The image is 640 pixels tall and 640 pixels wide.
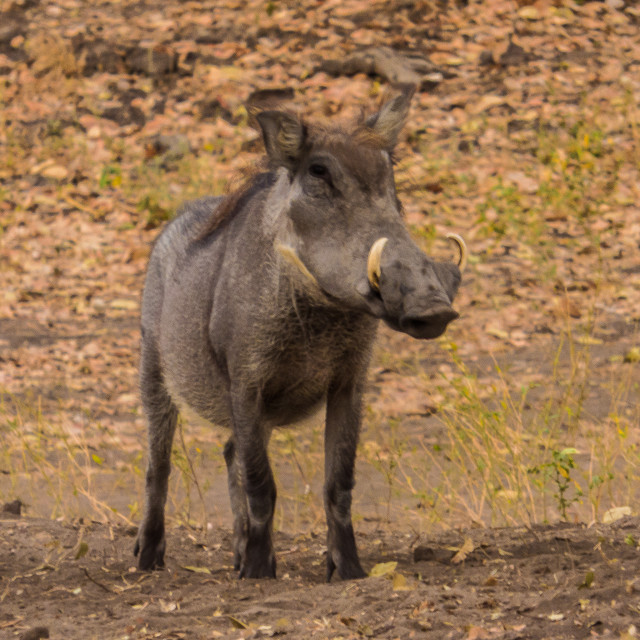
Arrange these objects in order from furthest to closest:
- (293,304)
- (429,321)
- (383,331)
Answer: (383,331)
(293,304)
(429,321)

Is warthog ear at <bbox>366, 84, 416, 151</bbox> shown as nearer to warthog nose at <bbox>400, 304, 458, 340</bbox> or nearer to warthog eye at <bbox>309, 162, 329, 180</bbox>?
warthog eye at <bbox>309, 162, 329, 180</bbox>

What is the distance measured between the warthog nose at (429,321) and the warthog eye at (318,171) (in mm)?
809

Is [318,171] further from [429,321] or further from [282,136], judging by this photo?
[429,321]

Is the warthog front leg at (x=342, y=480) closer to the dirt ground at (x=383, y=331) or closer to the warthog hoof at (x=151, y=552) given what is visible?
the dirt ground at (x=383, y=331)

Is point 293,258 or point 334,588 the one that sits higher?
point 293,258

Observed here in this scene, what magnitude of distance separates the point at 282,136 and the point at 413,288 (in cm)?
96

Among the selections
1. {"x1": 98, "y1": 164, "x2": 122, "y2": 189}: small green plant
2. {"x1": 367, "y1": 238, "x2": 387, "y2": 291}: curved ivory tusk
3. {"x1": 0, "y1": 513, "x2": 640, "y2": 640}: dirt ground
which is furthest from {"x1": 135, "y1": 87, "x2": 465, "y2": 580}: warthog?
{"x1": 98, "y1": 164, "x2": 122, "y2": 189}: small green plant

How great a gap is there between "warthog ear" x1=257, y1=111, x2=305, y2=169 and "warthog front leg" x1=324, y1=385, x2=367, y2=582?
91 centimetres

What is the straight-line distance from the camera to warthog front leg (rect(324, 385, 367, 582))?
13.1 feet

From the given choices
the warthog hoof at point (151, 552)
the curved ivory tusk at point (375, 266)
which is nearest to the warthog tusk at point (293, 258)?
the curved ivory tusk at point (375, 266)

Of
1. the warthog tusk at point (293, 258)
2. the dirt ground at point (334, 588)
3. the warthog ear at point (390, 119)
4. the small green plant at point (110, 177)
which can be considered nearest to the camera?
the dirt ground at point (334, 588)

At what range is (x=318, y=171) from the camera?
12.2ft

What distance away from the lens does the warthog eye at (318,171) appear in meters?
3.68

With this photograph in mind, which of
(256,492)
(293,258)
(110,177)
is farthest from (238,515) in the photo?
(110,177)
